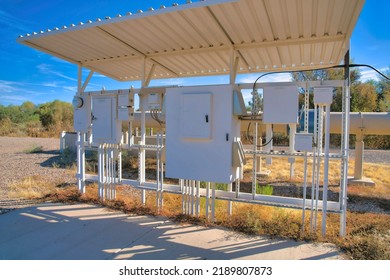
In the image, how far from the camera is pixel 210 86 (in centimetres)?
332

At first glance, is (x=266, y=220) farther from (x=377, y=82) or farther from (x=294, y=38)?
(x=377, y=82)

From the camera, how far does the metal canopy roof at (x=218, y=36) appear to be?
2.91 metres

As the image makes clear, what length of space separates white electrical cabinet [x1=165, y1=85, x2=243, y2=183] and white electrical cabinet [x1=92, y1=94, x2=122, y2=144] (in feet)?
4.17

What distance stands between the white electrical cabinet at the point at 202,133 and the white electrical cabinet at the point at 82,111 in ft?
6.48

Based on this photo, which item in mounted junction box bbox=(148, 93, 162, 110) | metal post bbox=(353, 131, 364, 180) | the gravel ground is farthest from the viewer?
metal post bbox=(353, 131, 364, 180)

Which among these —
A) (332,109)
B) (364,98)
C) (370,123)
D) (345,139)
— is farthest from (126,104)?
(364,98)

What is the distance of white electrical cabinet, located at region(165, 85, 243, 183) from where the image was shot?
328 centimetres

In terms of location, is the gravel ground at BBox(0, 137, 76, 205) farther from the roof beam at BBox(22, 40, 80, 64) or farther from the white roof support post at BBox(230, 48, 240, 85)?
the white roof support post at BBox(230, 48, 240, 85)

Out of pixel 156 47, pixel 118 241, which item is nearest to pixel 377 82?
pixel 156 47

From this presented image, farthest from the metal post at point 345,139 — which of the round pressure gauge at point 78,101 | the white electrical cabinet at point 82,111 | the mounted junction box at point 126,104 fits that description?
the round pressure gauge at point 78,101

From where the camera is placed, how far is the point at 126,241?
10.7 ft

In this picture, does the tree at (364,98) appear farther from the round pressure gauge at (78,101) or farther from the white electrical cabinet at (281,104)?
the round pressure gauge at (78,101)

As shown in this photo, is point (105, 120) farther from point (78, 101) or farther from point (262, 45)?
point (262, 45)

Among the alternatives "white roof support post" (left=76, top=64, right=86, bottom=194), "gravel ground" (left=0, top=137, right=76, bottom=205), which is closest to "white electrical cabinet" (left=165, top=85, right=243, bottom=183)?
"white roof support post" (left=76, top=64, right=86, bottom=194)
